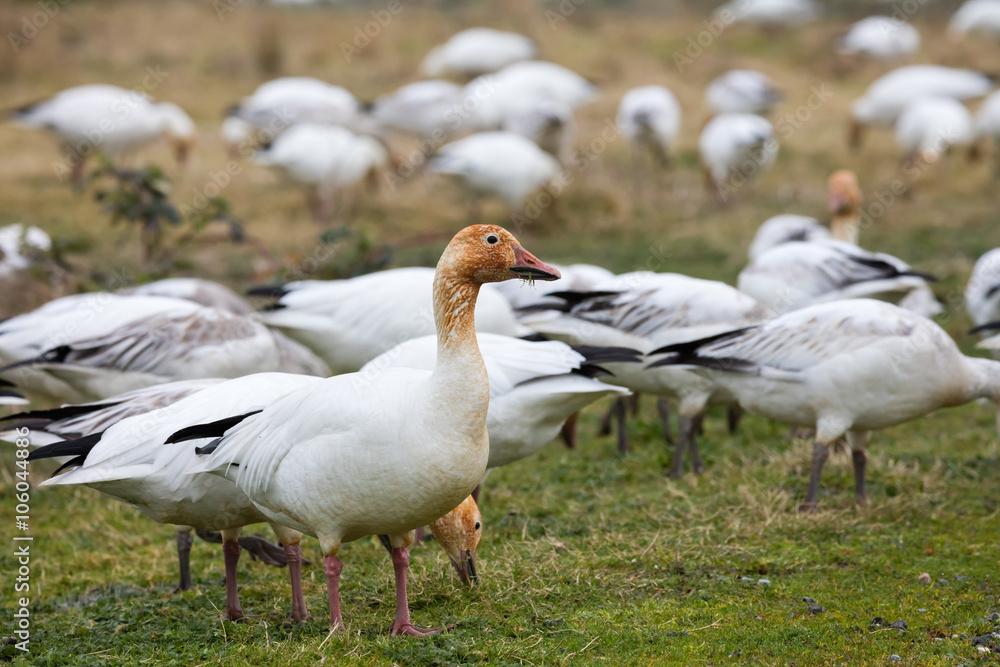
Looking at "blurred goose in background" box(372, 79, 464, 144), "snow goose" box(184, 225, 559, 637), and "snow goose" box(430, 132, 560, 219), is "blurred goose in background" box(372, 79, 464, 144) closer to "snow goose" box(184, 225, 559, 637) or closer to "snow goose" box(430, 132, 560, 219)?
"snow goose" box(430, 132, 560, 219)

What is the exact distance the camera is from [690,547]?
186 inches

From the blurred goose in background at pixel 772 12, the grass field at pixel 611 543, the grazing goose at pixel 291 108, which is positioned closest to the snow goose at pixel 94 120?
the grass field at pixel 611 543

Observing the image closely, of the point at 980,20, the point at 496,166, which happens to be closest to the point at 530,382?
the point at 496,166

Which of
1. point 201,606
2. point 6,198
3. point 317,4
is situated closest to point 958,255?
point 201,606

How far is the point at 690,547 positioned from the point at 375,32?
594 inches

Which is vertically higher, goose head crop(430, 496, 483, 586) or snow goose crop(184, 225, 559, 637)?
snow goose crop(184, 225, 559, 637)

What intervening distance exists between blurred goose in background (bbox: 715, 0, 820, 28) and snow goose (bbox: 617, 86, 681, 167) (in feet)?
24.8

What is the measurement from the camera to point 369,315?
19.9 feet

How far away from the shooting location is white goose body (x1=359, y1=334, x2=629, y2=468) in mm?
4695

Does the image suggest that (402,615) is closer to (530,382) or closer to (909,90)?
(530,382)

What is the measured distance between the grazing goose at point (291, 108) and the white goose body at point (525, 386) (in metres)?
8.46

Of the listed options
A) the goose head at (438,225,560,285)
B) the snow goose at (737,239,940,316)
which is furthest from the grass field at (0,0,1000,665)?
the goose head at (438,225,560,285)

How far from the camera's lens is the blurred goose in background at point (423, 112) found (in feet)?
44.1

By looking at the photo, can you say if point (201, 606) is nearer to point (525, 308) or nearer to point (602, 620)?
point (602, 620)
